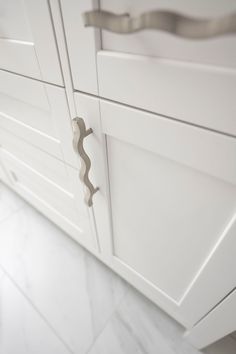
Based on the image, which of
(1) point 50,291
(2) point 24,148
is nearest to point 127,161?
(2) point 24,148

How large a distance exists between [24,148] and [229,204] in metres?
0.70

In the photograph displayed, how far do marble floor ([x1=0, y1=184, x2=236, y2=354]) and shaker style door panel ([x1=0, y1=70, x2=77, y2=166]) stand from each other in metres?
0.68

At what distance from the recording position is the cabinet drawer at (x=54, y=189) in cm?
69

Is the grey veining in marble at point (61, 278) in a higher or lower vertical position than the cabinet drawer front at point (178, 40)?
lower

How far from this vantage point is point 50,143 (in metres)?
0.61

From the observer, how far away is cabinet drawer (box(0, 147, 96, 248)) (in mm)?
692

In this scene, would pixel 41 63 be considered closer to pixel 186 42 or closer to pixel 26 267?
pixel 186 42

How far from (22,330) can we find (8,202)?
75 centimetres

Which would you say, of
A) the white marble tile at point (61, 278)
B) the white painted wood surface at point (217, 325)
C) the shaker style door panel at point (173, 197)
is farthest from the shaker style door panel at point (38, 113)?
the white marble tile at point (61, 278)

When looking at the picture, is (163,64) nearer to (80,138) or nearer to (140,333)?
(80,138)

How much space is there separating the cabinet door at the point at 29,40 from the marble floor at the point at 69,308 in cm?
91

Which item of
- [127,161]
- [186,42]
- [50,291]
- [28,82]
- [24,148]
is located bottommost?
[50,291]

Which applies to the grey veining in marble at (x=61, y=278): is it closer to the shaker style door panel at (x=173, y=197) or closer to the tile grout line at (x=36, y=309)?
the tile grout line at (x=36, y=309)

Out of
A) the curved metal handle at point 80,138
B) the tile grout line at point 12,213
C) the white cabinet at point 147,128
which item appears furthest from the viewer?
the tile grout line at point 12,213
